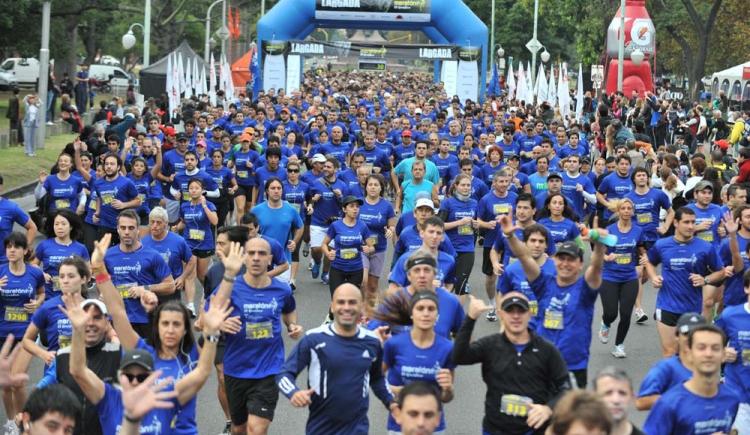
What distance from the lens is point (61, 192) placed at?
16250 mm

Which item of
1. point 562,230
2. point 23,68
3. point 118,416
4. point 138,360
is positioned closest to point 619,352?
point 562,230

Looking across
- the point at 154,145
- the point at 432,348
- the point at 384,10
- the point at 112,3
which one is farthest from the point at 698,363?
the point at 112,3

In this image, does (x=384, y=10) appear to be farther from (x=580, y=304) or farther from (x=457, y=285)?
(x=580, y=304)

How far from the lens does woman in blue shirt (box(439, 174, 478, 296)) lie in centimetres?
1474

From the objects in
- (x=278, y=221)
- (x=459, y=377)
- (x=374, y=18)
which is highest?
(x=374, y=18)

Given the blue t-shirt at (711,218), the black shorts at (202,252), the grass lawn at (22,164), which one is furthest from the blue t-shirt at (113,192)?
the grass lawn at (22,164)

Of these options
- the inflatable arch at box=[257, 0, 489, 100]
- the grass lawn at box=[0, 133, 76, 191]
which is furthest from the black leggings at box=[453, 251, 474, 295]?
the inflatable arch at box=[257, 0, 489, 100]

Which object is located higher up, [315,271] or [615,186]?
[615,186]

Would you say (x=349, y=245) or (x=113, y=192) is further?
(x=113, y=192)

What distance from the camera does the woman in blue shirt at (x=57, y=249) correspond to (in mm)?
11844

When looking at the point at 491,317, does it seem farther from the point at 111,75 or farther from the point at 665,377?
the point at 111,75

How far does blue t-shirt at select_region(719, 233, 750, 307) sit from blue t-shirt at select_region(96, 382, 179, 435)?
583 centimetres

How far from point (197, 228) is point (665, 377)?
865cm

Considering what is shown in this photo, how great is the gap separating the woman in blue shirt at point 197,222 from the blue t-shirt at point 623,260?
445 cm
